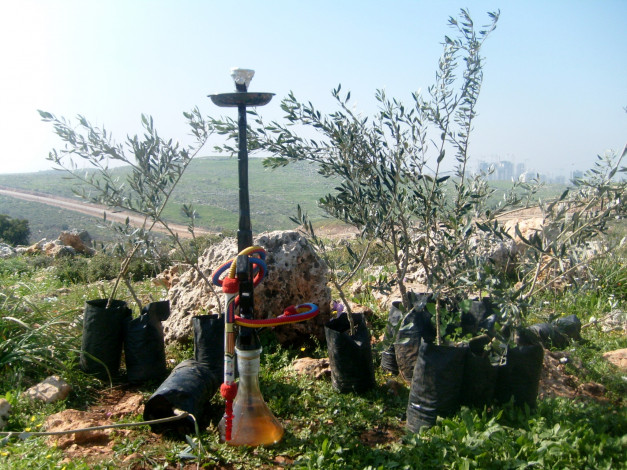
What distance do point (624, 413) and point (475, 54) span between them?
2602 millimetres

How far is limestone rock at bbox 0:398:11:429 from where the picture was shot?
11.5ft

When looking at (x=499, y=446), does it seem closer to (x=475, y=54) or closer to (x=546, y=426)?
(x=546, y=426)

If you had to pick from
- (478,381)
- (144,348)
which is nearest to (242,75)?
(144,348)

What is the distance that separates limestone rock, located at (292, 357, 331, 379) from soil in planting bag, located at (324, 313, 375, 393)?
0.89 ft

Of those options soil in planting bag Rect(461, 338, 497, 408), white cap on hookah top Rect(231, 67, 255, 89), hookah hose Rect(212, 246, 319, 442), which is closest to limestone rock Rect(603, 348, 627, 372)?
soil in planting bag Rect(461, 338, 497, 408)

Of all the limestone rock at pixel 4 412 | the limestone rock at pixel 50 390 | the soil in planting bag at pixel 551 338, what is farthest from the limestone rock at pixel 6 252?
the soil in planting bag at pixel 551 338

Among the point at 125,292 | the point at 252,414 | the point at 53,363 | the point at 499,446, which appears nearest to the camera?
the point at 499,446

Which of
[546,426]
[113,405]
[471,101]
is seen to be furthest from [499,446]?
[113,405]

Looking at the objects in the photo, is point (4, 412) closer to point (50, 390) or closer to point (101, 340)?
point (50, 390)

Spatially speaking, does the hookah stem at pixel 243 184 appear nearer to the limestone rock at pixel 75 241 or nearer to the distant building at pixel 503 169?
the distant building at pixel 503 169

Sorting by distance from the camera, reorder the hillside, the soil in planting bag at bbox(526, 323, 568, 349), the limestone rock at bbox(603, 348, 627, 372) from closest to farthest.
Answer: the limestone rock at bbox(603, 348, 627, 372) < the soil in planting bag at bbox(526, 323, 568, 349) < the hillside

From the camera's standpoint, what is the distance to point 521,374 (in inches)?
133

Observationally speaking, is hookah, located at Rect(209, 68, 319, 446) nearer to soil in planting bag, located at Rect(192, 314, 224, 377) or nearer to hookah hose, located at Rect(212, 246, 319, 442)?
hookah hose, located at Rect(212, 246, 319, 442)

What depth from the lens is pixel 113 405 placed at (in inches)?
158
